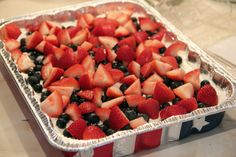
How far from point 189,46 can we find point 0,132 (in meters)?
0.52

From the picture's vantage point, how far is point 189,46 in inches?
48.4

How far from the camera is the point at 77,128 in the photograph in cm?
94

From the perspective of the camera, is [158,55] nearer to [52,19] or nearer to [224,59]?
[224,59]

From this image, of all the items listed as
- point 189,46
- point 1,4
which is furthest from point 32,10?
point 189,46

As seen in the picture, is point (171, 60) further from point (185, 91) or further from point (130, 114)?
point (130, 114)

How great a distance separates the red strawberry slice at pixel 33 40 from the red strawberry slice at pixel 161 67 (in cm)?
32

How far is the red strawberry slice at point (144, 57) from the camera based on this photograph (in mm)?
1183

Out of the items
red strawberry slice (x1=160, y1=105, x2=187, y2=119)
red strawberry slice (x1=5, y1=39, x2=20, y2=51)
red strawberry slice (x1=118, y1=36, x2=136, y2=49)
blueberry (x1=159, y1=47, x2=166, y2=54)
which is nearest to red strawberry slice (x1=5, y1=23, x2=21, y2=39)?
red strawberry slice (x1=5, y1=39, x2=20, y2=51)

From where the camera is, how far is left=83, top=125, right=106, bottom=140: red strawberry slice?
36.2 inches

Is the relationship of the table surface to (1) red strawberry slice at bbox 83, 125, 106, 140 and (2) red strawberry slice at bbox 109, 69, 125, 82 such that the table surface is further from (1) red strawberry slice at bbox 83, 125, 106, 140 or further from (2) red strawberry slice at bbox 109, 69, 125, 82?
(2) red strawberry slice at bbox 109, 69, 125, 82

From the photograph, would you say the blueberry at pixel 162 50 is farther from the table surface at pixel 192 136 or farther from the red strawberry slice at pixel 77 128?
the red strawberry slice at pixel 77 128

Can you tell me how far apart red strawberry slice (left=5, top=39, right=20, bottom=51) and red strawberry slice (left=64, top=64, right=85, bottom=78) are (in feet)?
0.61

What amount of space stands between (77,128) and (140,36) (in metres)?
0.42

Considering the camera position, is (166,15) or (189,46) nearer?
(189,46)
